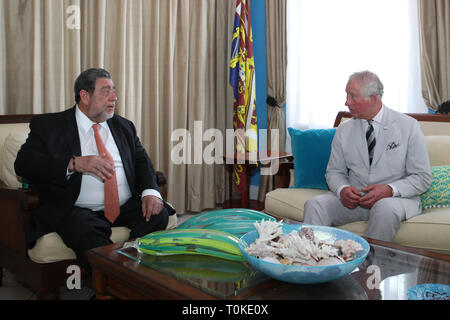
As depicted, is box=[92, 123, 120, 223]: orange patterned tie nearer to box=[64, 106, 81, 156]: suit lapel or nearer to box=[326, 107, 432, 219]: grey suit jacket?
box=[64, 106, 81, 156]: suit lapel

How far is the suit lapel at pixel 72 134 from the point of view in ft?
6.98

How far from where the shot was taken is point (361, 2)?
3.60 metres

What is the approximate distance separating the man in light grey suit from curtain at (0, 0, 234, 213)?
1766 millimetres

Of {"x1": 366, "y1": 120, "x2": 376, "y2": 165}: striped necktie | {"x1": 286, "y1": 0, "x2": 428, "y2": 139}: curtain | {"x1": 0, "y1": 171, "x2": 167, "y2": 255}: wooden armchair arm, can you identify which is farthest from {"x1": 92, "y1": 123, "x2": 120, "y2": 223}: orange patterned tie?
{"x1": 286, "y1": 0, "x2": 428, "y2": 139}: curtain

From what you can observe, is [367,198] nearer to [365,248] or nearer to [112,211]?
[365,248]

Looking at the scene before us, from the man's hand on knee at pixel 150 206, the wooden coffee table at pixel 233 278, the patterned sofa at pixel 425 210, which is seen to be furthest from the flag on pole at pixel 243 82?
the wooden coffee table at pixel 233 278

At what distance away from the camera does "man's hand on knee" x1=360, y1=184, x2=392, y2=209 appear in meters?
2.18

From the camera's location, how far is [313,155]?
2631mm

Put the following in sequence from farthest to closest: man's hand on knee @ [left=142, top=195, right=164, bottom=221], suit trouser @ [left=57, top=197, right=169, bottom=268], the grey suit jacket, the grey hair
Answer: the grey hair, the grey suit jacket, man's hand on knee @ [left=142, top=195, right=164, bottom=221], suit trouser @ [left=57, top=197, right=169, bottom=268]

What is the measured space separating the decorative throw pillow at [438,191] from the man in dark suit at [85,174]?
1375 millimetres

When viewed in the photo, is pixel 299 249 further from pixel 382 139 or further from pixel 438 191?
pixel 438 191

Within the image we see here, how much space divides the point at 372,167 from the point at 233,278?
1288mm

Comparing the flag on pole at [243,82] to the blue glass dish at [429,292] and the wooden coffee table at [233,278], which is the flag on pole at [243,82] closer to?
the wooden coffee table at [233,278]

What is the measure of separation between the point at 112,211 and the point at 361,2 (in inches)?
108
